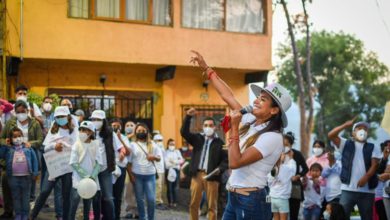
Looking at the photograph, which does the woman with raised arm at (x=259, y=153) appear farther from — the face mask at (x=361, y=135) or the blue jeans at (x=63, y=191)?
the face mask at (x=361, y=135)

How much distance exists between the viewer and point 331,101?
137 ft

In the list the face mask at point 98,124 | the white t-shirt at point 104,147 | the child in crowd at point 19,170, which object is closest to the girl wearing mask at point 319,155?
the white t-shirt at point 104,147

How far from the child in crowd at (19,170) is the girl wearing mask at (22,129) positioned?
29 centimetres

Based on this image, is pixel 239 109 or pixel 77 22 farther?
pixel 77 22

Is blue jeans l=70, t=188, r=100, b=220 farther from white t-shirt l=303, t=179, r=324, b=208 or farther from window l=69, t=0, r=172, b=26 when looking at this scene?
window l=69, t=0, r=172, b=26

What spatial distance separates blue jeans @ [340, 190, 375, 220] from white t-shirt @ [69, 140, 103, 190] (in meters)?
3.83

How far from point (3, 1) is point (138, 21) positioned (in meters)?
3.83

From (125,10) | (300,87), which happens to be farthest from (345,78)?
(125,10)

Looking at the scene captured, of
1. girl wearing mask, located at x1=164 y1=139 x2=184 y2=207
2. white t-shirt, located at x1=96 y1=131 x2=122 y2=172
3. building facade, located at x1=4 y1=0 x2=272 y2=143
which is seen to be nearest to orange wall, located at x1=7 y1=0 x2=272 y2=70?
building facade, located at x1=4 y1=0 x2=272 y2=143

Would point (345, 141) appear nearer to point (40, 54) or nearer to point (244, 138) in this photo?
point (244, 138)

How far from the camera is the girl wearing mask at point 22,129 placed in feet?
30.6

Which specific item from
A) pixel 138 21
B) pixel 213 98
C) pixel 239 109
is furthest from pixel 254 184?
pixel 213 98

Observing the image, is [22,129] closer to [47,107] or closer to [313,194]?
[47,107]

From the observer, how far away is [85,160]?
8500mm
